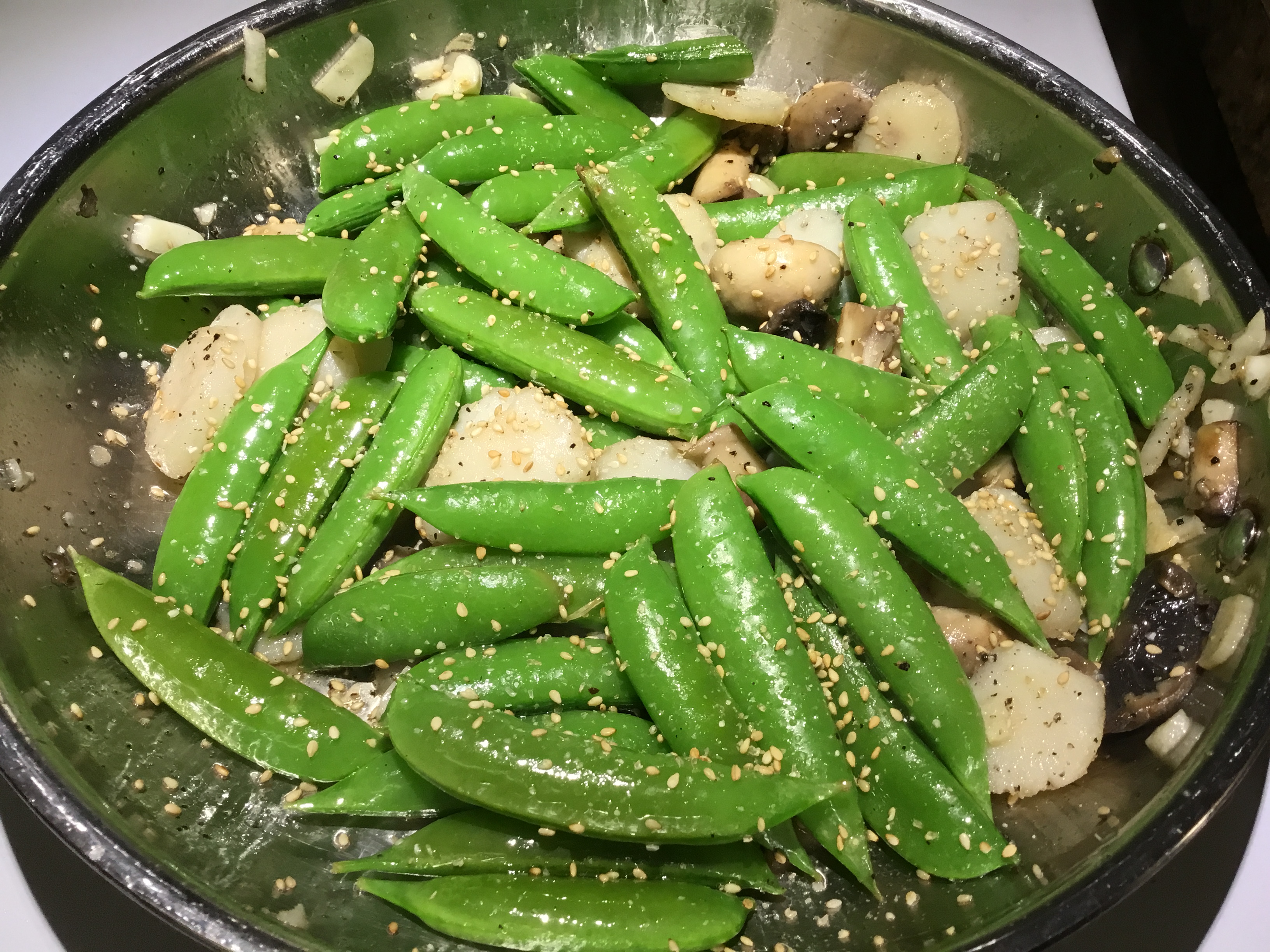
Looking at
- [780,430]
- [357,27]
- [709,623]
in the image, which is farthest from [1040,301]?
[357,27]

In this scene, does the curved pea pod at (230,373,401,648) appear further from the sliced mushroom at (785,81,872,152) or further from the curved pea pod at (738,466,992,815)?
the sliced mushroom at (785,81,872,152)

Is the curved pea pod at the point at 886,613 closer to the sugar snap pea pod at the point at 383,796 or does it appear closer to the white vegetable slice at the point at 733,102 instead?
the sugar snap pea pod at the point at 383,796

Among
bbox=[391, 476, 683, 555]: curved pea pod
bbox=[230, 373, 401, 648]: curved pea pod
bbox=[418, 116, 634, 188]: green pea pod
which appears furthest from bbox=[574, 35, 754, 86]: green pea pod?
bbox=[391, 476, 683, 555]: curved pea pod

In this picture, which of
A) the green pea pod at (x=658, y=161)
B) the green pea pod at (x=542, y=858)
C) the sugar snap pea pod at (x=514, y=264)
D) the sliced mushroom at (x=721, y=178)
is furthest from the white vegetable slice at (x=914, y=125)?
the green pea pod at (x=542, y=858)

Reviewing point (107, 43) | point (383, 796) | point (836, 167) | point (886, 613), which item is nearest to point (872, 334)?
point (836, 167)

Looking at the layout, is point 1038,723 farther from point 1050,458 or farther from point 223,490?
point 223,490

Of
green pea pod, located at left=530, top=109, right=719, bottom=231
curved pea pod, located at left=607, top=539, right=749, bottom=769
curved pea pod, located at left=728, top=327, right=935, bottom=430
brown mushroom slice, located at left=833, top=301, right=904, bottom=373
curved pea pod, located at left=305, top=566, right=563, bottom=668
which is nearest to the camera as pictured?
curved pea pod, located at left=607, top=539, right=749, bottom=769

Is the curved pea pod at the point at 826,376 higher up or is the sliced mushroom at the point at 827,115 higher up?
the sliced mushroom at the point at 827,115
